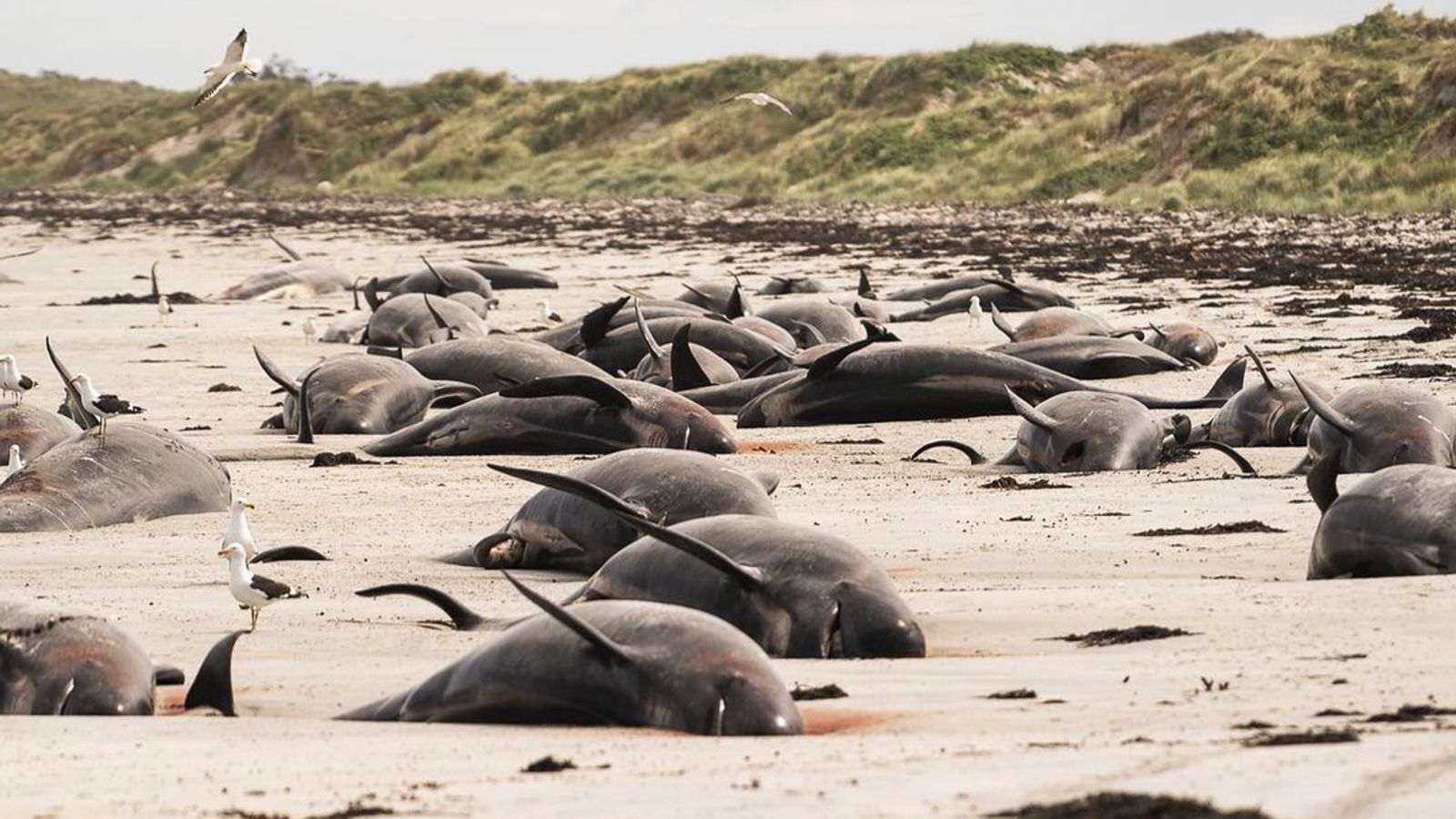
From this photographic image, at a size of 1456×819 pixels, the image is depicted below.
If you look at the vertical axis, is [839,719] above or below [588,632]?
below

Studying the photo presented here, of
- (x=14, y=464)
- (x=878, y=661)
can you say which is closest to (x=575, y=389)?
(x=14, y=464)

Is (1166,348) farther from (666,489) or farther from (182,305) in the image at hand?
(182,305)

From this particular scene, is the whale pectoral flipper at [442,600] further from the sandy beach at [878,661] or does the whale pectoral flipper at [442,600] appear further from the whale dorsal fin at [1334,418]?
the whale dorsal fin at [1334,418]

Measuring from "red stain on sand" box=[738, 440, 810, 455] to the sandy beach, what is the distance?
0.03 m

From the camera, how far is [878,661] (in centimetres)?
547

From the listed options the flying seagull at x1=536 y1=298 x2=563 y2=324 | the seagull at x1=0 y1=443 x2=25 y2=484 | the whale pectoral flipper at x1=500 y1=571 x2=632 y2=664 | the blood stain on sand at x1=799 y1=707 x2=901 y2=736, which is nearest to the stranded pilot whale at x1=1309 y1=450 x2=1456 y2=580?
the blood stain on sand at x1=799 y1=707 x2=901 y2=736

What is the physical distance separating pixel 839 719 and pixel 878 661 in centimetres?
81

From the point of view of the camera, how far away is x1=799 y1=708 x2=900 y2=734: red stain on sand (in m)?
4.57

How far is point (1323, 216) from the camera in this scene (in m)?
32.6

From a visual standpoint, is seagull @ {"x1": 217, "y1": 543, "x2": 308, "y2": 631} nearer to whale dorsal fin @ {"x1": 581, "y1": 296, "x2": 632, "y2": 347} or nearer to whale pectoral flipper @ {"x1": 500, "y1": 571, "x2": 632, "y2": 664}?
whale pectoral flipper @ {"x1": 500, "y1": 571, "x2": 632, "y2": 664}

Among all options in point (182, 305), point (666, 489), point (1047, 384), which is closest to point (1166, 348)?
point (1047, 384)

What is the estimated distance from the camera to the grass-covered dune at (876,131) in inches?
1592

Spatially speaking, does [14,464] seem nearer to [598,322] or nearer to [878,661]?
[878,661]

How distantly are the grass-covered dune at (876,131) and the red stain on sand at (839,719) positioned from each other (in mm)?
30143
